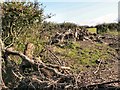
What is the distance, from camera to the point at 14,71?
346 inches

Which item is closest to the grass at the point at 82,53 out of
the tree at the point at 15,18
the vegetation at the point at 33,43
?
the vegetation at the point at 33,43

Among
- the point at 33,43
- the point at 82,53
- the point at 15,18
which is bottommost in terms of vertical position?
the point at 82,53

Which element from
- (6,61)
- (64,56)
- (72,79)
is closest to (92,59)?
(64,56)

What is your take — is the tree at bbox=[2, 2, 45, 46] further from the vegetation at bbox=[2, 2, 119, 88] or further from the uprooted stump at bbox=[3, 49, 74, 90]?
the uprooted stump at bbox=[3, 49, 74, 90]

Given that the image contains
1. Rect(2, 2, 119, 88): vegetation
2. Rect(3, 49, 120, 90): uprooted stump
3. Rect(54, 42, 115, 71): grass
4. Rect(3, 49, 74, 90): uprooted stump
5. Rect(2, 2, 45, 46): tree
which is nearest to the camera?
Rect(3, 49, 120, 90): uprooted stump

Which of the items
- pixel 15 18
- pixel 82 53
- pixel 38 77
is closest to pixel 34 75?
pixel 38 77

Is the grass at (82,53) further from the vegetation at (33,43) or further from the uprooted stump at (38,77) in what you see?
the uprooted stump at (38,77)

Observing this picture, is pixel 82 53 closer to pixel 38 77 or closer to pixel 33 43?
pixel 33 43

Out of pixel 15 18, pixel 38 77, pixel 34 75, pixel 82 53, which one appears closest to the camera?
pixel 38 77

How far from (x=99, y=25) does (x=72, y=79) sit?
19888 mm

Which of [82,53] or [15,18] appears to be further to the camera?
[82,53]

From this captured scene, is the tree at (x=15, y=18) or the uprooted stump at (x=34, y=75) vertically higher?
the tree at (x=15, y=18)

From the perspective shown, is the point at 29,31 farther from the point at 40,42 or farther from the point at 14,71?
the point at 14,71

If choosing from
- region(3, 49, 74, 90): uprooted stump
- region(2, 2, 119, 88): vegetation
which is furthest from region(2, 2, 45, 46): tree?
region(3, 49, 74, 90): uprooted stump
